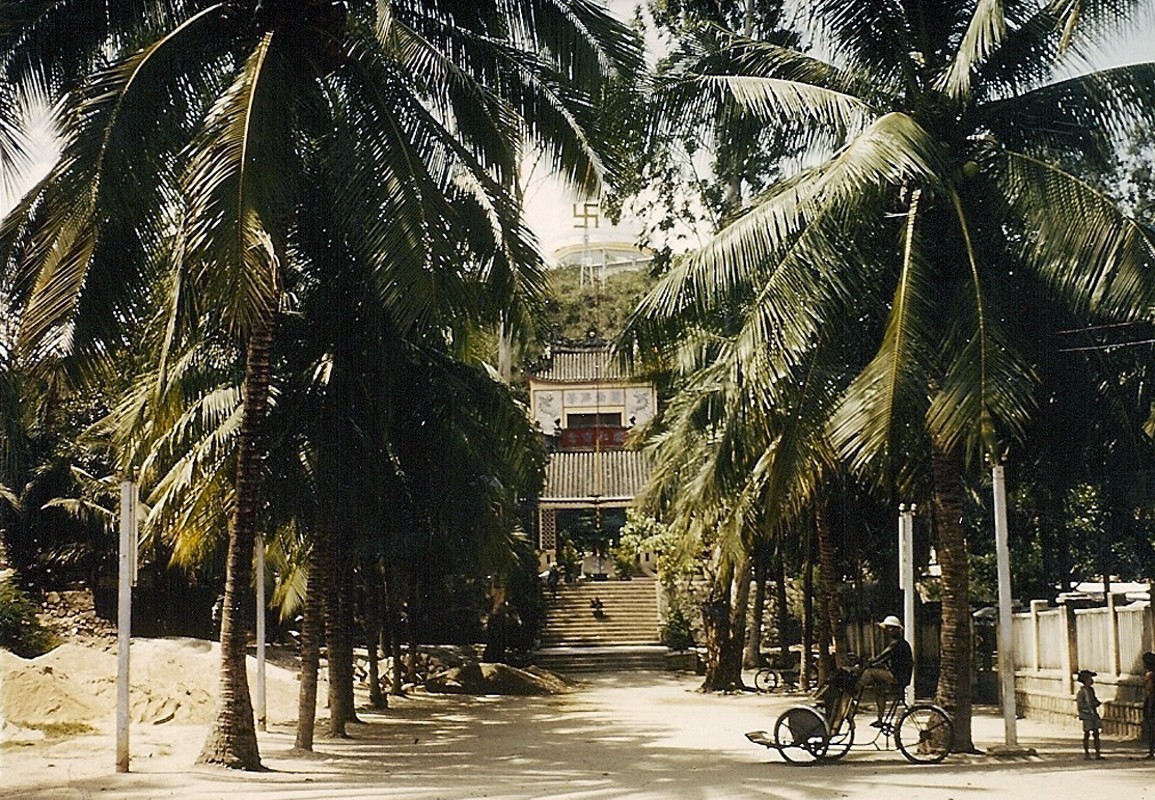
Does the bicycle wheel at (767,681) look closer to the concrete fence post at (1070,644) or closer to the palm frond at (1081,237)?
the concrete fence post at (1070,644)

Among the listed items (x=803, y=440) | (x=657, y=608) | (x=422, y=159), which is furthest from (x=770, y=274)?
(x=657, y=608)

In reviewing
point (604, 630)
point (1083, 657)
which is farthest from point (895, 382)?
point (604, 630)

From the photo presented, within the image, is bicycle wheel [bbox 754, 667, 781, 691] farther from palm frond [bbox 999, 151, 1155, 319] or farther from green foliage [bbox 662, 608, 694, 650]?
palm frond [bbox 999, 151, 1155, 319]

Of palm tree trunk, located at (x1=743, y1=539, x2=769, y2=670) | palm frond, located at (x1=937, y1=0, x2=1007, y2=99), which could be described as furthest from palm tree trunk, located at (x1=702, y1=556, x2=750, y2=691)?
palm frond, located at (x1=937, y1=0, x2=1007, y2=99)

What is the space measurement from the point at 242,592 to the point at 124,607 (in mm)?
1257

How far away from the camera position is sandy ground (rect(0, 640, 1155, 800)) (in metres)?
12.4

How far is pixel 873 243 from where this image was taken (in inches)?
624

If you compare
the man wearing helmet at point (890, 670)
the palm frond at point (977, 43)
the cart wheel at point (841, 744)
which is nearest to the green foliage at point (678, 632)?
the cart wheel at point (841, 744)

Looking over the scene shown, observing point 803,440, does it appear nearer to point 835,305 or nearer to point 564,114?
point 835,305

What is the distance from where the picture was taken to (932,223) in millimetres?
15844

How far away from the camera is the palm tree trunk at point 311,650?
1672 cm

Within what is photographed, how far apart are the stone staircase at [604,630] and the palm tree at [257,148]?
25.1 meters

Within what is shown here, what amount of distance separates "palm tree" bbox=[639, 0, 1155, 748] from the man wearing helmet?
0.71 metres

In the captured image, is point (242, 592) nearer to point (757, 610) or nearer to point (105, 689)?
point (105, 689)
